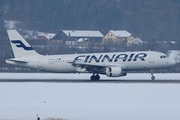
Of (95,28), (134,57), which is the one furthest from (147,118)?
(95,28)

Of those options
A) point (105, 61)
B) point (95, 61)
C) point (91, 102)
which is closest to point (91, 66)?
point (95, 61)

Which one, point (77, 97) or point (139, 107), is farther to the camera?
point (77, 97)

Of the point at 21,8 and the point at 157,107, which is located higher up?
the point at 21,8

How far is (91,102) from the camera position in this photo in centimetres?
3322

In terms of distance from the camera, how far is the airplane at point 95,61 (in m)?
51.5

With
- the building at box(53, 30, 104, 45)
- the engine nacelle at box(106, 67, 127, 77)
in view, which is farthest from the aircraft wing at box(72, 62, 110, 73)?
the building at box(53, 30, 104, 45)

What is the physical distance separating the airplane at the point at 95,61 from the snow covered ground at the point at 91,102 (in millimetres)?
7874

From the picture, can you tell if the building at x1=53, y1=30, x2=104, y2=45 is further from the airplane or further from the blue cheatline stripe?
the airplane

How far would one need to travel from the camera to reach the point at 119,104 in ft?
106

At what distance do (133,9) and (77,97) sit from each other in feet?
509

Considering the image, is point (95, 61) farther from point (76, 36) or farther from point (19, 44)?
point (76, 36)

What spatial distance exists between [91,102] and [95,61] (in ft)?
63.1

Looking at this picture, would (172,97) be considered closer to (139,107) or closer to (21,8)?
(139,107)

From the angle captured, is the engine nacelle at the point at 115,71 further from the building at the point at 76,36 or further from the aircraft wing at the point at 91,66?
the building at the point at 76,36
